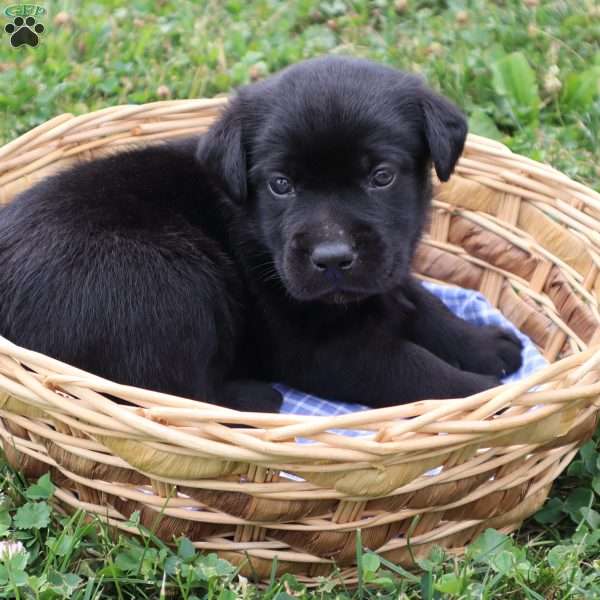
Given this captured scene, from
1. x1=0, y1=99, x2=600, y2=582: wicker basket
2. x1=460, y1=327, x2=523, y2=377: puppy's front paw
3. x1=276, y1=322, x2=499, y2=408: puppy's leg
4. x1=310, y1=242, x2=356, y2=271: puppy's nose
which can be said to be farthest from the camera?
x1=460, y1=327, x2=523, y2=377: puppy's front paw

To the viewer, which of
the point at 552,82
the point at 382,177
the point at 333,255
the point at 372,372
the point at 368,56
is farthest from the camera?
the point at 368,56

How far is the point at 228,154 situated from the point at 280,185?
177 mm

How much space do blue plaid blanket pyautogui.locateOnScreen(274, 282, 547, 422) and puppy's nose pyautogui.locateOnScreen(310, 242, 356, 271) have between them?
1.76 feet

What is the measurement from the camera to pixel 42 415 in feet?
7.34

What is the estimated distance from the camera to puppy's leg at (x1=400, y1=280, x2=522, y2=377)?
10.5 feet

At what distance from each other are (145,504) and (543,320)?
168 centimetres

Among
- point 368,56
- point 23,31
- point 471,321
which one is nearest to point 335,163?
point 471,321

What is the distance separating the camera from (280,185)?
104 inches

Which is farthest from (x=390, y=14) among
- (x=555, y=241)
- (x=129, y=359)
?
(x=129, y=359)

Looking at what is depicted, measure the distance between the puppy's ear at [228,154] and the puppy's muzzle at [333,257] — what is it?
1.16 ft

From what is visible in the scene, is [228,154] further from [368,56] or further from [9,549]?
[368,56]

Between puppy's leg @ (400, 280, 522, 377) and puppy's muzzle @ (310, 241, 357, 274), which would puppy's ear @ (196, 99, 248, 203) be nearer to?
puppy's muzzle @ (310, 241, 357, 274)

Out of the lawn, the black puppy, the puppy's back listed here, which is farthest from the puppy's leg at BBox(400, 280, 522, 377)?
the puppy's back

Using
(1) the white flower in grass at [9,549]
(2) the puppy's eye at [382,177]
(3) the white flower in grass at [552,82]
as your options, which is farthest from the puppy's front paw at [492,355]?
(3) the white flower in grass at [552,82]
